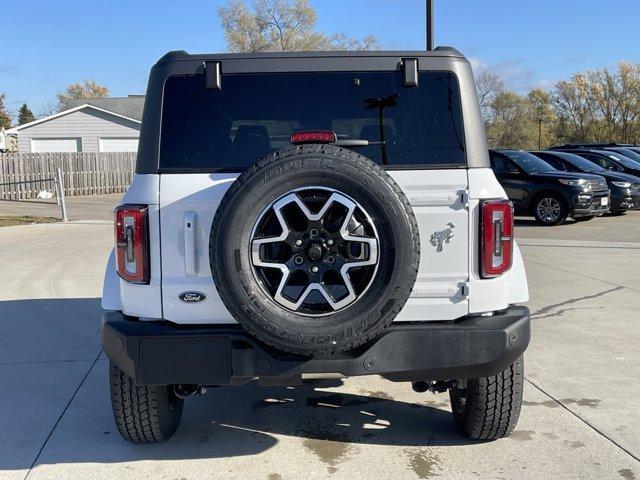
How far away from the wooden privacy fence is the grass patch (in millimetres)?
5997

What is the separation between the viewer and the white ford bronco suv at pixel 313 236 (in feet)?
10.1

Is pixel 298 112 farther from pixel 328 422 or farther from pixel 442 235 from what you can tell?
pixel 328 422

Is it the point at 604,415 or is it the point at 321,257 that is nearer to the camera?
the point at 321,257

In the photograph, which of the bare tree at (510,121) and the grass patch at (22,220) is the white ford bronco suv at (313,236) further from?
the bare tree at (510,121)

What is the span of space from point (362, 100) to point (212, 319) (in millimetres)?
1320

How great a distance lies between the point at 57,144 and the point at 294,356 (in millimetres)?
37463

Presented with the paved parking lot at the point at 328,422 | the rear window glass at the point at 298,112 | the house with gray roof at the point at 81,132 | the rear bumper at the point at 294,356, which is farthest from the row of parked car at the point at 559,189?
the house with gray roof at the point at 81,132

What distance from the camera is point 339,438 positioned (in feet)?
13.5

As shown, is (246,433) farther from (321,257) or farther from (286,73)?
(286,73)

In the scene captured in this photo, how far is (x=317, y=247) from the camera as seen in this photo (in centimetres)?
309

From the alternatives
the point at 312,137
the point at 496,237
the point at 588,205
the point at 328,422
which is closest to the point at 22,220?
the point at 588,205

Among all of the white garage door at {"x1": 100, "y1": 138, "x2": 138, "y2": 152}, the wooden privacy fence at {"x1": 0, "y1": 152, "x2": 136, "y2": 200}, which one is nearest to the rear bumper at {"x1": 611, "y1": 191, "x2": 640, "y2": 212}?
the wooden privacy fence at {"x1": 0, "y1": 152, "x2": 136, "y2": 200}

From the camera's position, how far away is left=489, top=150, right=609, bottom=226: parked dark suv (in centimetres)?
1538

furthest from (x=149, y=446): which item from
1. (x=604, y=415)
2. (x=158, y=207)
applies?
(x=604, y=415)
